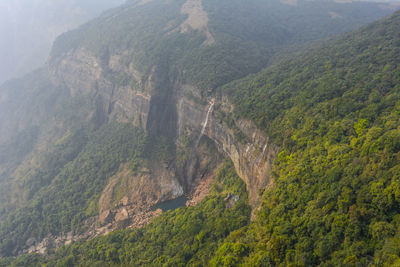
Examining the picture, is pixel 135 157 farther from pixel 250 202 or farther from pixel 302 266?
pixel 302 266

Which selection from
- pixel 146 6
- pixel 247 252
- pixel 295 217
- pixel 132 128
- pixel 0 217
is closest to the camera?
pixel 295 217

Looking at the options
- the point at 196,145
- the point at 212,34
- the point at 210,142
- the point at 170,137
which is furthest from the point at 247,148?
the point at 212,34

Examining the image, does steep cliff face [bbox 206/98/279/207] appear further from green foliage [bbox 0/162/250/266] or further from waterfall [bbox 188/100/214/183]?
green foliage [bbox 0/162/250/266]

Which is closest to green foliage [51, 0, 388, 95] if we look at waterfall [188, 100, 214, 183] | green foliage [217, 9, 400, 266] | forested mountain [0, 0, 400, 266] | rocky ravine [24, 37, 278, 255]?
forested mountain [0, 0, 400, 266]

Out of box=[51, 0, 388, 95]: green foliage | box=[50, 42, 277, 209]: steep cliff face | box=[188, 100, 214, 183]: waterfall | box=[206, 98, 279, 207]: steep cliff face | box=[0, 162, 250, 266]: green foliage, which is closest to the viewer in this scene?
box=[0, 162, 250, 266]: green foliage

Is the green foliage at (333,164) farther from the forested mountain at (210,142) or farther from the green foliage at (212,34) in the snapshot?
the green foliage at (212,34)

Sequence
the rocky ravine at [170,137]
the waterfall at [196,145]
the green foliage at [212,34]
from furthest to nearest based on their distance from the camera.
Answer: the green foliage at [212,34] < the waterfall at [196,145] < the rocky ravine at [170,137]

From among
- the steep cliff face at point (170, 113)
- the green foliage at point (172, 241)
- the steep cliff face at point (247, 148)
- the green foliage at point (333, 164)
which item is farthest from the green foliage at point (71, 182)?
the green foliage at point (333, 164)

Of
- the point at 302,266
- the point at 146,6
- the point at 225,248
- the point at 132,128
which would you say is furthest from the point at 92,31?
the point at 302,266
